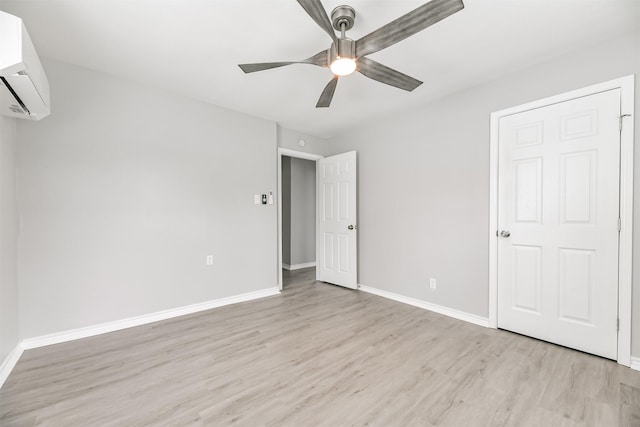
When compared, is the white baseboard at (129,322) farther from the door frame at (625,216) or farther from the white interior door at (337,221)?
the door frame at (625,216)

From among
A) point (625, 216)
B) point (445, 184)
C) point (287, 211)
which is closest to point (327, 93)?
point (445, 184)

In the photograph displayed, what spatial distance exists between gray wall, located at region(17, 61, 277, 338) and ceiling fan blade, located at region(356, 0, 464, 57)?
224cm

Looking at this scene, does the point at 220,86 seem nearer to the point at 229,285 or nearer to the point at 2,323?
the point at 229,285

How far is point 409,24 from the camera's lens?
1.40 metres

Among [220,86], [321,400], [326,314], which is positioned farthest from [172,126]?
[321,400]

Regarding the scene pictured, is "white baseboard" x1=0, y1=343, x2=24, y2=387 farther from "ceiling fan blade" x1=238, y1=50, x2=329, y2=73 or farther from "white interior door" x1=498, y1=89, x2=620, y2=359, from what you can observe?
"white interior door" x1=498, y1=89, x2=620, y2=359

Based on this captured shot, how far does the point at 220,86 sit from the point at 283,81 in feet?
2.27

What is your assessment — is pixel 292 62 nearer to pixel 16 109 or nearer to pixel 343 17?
pixel 343 17

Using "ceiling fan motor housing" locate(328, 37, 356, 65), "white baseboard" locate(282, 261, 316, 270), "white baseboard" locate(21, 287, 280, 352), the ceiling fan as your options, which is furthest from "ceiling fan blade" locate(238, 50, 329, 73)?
"white baseboard" locate(282, 261, 316, 270)

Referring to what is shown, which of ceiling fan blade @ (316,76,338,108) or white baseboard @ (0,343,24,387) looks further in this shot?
ceiling fan blade @ (316,76,338,108)

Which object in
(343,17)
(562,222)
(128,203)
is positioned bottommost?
(562,222)

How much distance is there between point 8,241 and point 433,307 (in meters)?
3.90

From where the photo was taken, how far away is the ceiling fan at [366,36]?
1.31m

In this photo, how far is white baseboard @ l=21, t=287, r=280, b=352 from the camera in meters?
2.23
